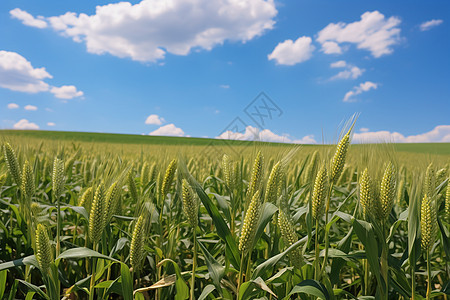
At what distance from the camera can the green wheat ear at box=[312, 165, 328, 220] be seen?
1.03 metres

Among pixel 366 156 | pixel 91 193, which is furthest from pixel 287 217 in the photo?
pixel 91 193

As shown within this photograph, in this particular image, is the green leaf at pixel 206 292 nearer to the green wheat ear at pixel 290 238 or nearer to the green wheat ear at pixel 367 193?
the green wheat ear at pixel 290 238

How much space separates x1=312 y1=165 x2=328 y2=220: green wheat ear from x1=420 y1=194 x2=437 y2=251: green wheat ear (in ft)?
1.07

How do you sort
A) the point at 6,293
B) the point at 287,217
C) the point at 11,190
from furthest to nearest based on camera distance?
the point at 11,190, the point at 6,293, the point at 287,217

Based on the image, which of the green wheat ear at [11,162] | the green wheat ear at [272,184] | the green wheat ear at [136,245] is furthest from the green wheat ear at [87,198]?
the green wheat ear at [272,184]

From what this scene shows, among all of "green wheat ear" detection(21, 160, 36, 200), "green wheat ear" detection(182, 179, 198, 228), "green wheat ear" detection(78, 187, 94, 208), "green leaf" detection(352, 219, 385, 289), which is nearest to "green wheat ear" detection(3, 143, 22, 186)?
"green wheat ear" detection(21, 160, 36, 200)

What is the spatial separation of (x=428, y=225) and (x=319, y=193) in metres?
0.36

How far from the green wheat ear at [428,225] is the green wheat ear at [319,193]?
1.07 feet

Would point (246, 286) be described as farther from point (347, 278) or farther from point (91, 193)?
point (347, 278)

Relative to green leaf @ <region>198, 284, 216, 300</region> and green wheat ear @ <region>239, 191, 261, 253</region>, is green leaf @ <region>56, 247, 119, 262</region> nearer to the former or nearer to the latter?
green leaf @ <region>198, 284, 216, 300</region>

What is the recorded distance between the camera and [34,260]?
113 centimetres

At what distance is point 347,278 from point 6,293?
2.11 metres

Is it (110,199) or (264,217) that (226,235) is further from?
(110,199)

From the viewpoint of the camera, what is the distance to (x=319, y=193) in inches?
40.9
